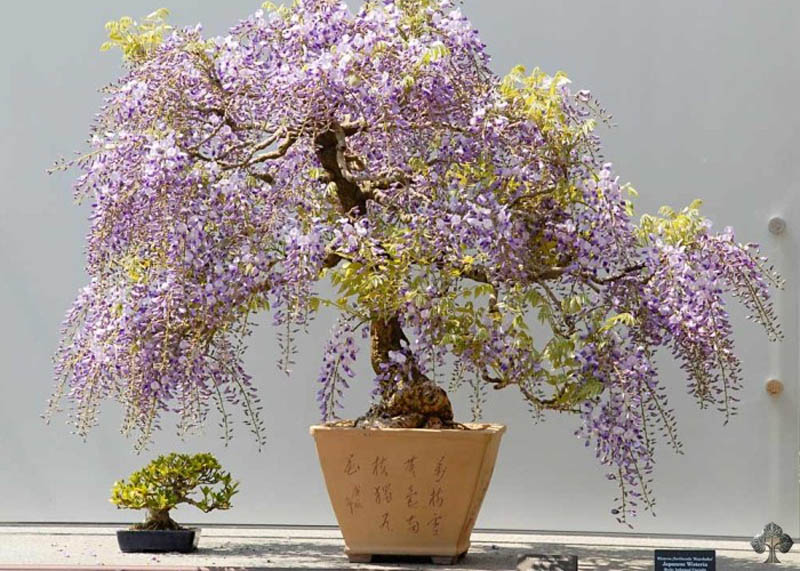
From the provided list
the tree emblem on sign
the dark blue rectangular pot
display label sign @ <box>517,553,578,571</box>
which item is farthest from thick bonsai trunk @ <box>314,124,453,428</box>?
the tree emblem on sign

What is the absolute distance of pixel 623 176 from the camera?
5465 millimetres

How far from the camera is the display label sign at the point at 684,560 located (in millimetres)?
3957

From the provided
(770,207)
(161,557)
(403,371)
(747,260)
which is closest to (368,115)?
(403,371)

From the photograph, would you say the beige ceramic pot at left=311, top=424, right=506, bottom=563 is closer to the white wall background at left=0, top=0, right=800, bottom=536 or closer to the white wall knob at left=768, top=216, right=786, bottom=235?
the white wall background at left=0, top=0, right=800, bottom=536

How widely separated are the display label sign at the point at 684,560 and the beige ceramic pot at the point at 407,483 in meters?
0.70

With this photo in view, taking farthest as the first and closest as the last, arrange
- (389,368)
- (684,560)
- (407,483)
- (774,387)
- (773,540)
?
1. (774,387)
2. (773,540)
3. (389,368)
4. (407,483)
5. (684,560)

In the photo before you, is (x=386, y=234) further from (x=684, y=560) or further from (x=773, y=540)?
(x=773, y=540)

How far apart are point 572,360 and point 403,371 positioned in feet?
1.81

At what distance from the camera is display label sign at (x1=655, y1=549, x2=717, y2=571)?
13.0 feet

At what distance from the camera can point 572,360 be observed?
169 inches

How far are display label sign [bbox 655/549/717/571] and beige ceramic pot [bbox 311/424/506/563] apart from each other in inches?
27.5

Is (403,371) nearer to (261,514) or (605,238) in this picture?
(605,238)

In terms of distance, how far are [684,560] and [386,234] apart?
132 centimetres

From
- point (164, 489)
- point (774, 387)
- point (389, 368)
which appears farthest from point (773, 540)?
point (164, 489)
